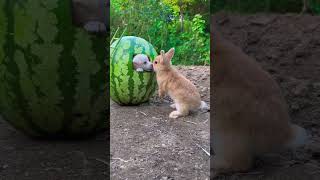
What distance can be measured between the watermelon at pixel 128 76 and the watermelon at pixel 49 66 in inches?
30.3

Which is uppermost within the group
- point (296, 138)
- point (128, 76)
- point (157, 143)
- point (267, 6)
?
point (267, 6)

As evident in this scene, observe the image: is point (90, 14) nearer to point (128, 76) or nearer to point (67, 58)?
point (67, 58)

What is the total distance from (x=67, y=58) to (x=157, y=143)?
0.58m

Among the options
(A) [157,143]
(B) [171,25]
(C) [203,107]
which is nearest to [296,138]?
(A) [157,143]

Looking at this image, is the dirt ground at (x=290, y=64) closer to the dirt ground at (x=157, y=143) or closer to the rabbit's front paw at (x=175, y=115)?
the dirt ground at (x=157, y=143)

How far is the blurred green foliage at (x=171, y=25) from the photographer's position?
11.8 ft

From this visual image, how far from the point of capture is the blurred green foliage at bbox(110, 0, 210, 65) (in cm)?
359

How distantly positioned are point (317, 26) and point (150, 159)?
2.00 meters

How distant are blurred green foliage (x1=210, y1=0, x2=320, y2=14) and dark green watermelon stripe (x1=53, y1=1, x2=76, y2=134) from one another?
211cm

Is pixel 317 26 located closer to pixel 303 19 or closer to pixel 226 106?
pixel 303 19

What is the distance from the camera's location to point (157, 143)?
197 cm

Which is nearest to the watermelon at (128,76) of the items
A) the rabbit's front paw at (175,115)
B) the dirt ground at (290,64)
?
the rabbit's front paw at (175,115)

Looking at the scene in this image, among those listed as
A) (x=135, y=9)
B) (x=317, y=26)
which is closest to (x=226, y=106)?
(x=317, y=26)

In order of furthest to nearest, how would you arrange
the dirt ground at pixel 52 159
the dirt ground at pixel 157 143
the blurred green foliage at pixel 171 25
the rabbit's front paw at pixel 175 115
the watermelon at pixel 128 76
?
the blurred green foliage at pixel 171 25 < the watermelon at pixel 128 76 < the rabbit's front paw at pixel 175 115 < the dirt ground at pixel 157 143 < the dirt ground at pixel 52 159
